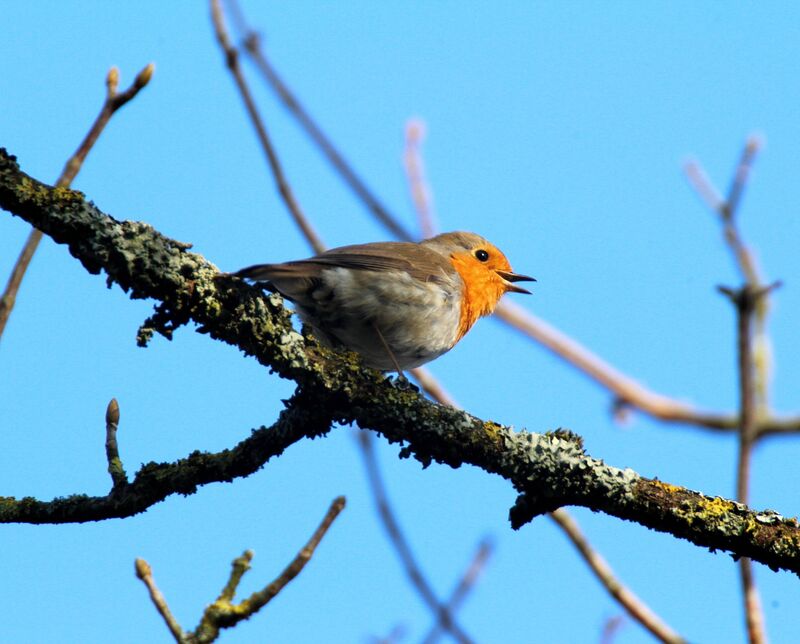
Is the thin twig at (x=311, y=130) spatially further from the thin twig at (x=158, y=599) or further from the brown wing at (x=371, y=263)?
the thin twig at (x=158, y=599)

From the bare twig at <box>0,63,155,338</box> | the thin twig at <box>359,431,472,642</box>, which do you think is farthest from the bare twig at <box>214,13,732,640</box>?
the bare twig at <box>0,63,155,338</box>

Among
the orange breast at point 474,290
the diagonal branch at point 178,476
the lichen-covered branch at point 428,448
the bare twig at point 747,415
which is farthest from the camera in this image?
A: the orange breast at point 474,290

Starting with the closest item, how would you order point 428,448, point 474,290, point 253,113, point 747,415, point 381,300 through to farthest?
point 428,448 → point 747,415 → point 253,113 → point 381,300 → point 474,290

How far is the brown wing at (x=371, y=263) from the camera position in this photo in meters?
4.89

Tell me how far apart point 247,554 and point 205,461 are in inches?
47.4

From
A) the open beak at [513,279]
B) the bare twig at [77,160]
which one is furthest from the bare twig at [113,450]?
the open beak at [513,279]

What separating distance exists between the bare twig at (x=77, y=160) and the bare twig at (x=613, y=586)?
2.51 meters

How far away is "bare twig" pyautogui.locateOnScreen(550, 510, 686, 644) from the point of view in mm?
4270

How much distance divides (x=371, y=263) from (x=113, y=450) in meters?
2.23

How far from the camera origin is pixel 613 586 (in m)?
4.43

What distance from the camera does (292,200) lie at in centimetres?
570

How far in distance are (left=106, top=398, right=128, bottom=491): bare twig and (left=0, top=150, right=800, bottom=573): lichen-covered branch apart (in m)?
0.07

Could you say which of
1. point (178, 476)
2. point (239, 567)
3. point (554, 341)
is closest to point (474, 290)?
point (554, 341)

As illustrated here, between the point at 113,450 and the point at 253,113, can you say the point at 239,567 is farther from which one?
the point at 253,113
